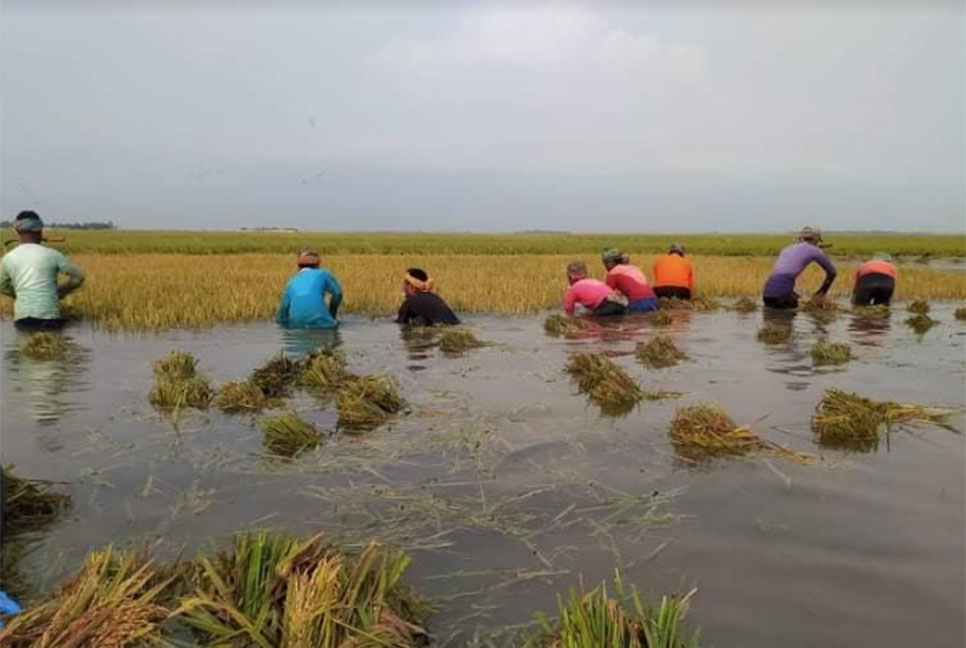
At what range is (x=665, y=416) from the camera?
575 centimetres

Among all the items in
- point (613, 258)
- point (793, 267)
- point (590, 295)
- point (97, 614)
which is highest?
point (613, 258)

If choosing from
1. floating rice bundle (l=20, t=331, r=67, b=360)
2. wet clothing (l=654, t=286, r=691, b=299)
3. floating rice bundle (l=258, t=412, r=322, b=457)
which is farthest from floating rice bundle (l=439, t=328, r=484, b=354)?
wet clothing (l=654, t=286, r=691, b=299)

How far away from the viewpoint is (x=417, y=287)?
1073 cm

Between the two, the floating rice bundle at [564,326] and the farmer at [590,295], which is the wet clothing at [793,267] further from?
the floating rice bundle at [564,326]

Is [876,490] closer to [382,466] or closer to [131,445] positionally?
[382,466]

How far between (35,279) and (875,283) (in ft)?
43.8

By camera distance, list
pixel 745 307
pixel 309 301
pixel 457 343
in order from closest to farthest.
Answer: pixel 457 343
pixel 309 301
pixel 745 307

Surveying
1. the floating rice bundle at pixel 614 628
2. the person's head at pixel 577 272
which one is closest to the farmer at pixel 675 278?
the person's head at pixel 577 272

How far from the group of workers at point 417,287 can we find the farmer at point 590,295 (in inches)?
0.6

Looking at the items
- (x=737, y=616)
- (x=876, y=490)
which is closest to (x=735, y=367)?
(x=876, y=490)

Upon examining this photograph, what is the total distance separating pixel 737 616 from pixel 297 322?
28.7ft

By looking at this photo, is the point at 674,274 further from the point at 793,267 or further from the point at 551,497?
the point at 551,497

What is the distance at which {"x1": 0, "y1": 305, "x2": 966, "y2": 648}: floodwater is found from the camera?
2.91m

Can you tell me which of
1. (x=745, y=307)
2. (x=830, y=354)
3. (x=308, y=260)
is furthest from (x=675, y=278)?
(x=308, y=260)
